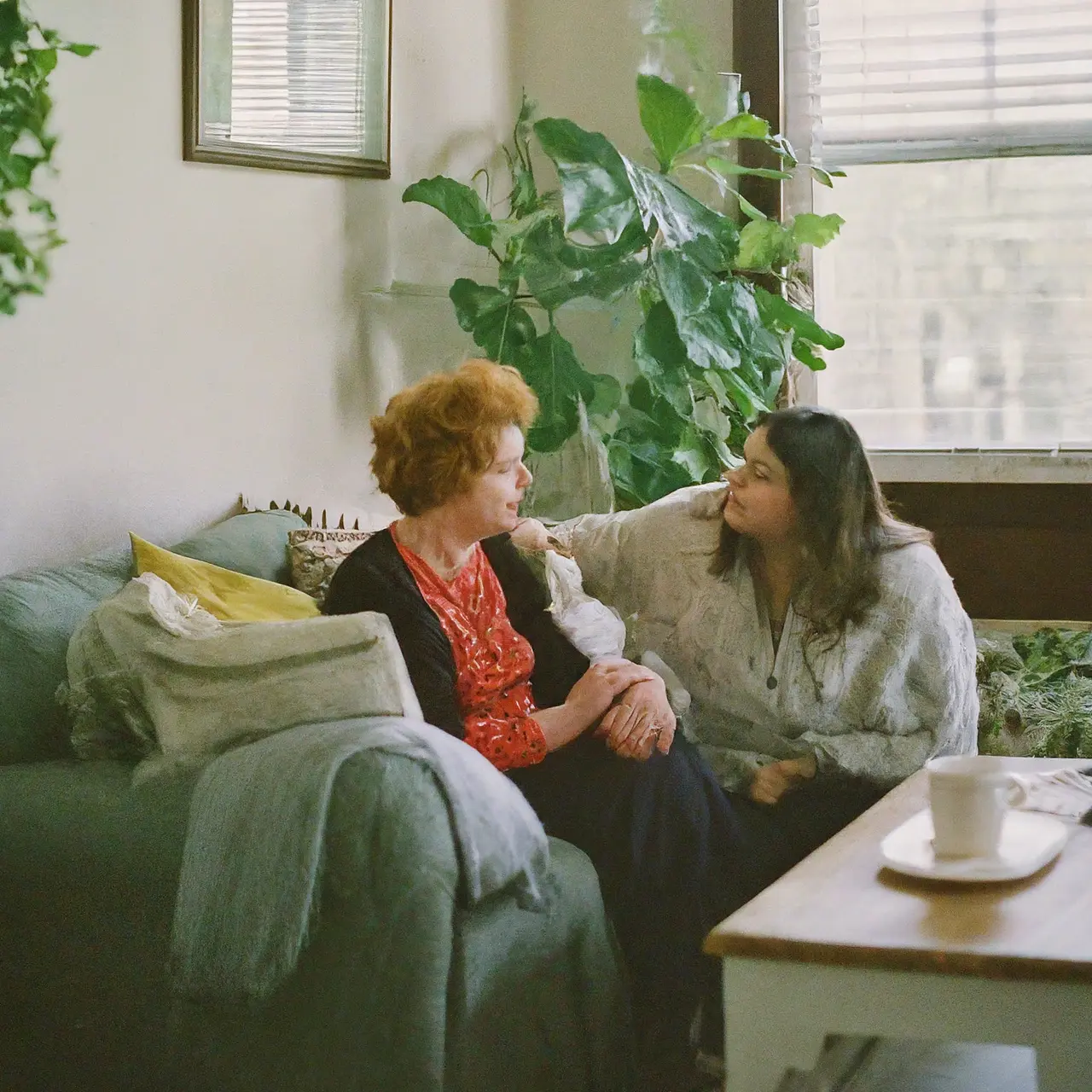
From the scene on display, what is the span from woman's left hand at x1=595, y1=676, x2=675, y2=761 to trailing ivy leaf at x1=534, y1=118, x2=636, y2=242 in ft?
3.63

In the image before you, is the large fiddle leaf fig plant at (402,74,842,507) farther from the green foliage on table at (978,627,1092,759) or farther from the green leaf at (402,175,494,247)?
the green foliage on table at (978,627,1092,759)

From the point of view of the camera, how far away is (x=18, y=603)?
6.77ft

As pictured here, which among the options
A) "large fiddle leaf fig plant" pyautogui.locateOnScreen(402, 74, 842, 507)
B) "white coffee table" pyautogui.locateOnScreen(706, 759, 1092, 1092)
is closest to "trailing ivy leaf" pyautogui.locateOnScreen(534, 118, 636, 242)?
"large fiddle leaf fig plant" pyautogui.locateOnScreen(402, 74, 842, 507)

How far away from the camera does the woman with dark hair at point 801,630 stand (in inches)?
88.4

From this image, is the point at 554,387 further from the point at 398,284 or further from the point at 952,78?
the point at 952,78

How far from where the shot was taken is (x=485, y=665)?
2137 millimetres

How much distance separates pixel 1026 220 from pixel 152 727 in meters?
2.42

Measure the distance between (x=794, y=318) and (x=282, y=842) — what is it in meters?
1.91

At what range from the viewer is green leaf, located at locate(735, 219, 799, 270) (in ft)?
10.5

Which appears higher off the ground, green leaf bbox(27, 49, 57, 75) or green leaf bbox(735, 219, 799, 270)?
green leaf bbox(27, 49, 57, 75)

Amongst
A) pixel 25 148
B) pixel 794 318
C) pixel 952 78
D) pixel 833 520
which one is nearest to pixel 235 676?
pixel 833 520

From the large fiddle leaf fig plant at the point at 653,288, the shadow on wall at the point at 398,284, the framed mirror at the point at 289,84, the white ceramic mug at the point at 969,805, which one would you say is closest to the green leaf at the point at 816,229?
the large fiddle leaf fig plant at the point at 653,288

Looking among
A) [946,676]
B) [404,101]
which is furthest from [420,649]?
[404,101]

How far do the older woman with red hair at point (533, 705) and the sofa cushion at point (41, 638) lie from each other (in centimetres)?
39
